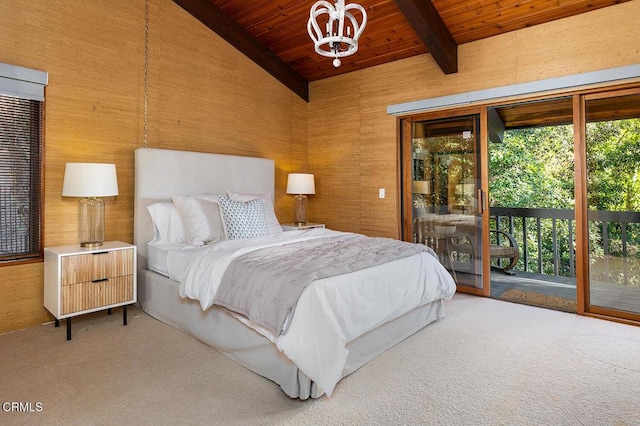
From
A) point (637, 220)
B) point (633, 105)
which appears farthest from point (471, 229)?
point (633, 105)

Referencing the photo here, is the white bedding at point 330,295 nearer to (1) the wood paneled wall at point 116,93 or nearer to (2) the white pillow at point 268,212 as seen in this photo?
Answer: (2) the white pillow at point 268,212

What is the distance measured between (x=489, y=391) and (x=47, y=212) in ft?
12.1

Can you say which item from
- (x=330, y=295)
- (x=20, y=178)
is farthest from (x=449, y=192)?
(x=20, y=178)

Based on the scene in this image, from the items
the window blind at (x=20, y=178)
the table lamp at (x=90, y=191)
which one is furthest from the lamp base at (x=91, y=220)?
the window blind at (x=20, y=178)

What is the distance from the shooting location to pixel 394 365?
244 cm

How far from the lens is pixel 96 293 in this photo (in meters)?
3.02

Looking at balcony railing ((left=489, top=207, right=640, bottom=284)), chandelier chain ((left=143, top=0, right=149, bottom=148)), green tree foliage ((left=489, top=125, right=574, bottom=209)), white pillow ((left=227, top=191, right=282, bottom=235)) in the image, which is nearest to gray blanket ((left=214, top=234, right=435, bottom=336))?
white pillow ((left=227, top=191, right=282, bottom=235))

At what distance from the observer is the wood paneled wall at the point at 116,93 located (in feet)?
10.3

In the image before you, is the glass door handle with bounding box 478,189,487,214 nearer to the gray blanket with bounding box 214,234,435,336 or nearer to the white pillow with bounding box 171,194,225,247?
the gray blanket with bounding box 214,234,435,336

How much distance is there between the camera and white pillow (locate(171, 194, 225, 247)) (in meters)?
3.38

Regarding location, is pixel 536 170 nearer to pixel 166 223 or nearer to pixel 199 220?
pixel 199 220

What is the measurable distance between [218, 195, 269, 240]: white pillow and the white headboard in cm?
70

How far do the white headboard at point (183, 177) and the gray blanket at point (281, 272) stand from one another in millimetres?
1532

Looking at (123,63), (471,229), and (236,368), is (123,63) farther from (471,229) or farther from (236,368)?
(471,229)
